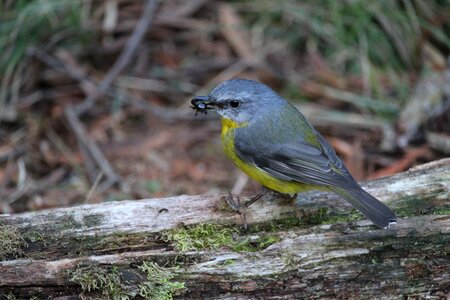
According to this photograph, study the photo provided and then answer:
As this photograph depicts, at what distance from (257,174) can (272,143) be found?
268mm

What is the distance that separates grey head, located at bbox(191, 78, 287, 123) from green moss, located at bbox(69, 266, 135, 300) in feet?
4.94

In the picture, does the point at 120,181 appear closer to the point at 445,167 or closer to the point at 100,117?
the point at 100,117

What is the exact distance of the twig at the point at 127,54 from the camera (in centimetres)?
675

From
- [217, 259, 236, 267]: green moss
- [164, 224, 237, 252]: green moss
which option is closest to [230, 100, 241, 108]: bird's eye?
[164, 224, 237, 252]: green moss

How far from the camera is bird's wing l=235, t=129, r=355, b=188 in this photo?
13.7 feet

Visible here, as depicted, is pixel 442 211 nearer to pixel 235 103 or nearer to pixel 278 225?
pixel 278 225

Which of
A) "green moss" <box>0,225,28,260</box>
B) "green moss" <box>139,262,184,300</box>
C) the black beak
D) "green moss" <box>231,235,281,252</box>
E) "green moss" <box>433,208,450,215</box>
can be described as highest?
the black beak

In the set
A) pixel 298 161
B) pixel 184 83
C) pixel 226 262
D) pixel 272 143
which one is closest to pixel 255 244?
pixel 226 262

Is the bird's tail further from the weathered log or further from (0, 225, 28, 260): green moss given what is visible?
(0, 225, 28, 260): green moss

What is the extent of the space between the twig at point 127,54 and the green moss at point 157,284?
11.2 feet

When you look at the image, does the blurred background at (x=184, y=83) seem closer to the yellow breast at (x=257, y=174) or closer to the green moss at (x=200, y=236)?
the yellow breast at (x=257, y=174)

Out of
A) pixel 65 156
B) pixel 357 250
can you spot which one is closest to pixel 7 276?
pixel 357 250

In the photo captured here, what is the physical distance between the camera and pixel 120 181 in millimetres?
6016

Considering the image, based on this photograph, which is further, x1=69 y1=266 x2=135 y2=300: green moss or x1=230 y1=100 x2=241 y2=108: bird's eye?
x1=230 y1=100 x2=241 y2=108: bird's eye
